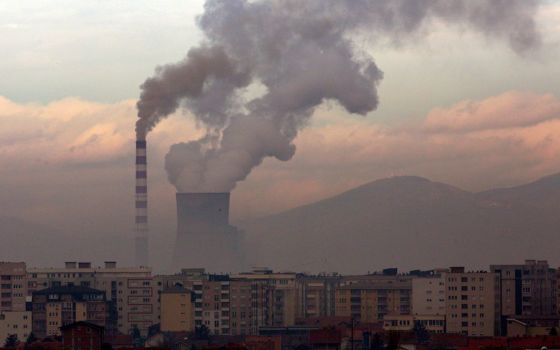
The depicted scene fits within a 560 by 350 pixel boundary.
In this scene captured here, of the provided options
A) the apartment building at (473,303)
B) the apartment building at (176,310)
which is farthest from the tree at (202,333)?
the apartment building at (473,303)

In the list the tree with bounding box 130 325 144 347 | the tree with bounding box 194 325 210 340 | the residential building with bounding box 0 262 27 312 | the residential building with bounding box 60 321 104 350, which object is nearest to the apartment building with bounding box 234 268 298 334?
the tree with bounding box 194 325 210 340

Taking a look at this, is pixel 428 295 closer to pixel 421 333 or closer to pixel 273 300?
pixel 273 300

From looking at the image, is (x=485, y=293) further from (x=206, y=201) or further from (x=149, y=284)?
(x=149, y=284)

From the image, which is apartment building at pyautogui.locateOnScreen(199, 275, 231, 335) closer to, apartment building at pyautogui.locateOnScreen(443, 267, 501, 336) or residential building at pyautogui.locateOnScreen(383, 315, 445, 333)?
residential building at pyautogui.locateOnScreen(383, 315, 445, 333)

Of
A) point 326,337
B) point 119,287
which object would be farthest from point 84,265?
point 326,337

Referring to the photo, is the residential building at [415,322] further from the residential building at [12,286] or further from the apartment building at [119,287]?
the residential building at [12,286]

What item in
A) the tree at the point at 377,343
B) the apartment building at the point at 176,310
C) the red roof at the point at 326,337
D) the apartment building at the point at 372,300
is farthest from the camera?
the apartment building at the point at 372,300

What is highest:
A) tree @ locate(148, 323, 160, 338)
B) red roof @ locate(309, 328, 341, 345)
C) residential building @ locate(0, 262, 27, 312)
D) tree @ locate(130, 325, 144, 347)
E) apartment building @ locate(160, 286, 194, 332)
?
residential building @ locate(0, 262, 27, 312)
